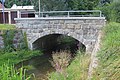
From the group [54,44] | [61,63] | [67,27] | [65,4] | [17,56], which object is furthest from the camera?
[65,4]

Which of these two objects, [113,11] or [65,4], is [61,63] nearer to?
[113,11]

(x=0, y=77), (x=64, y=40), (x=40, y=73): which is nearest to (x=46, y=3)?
(x=64, y=40)

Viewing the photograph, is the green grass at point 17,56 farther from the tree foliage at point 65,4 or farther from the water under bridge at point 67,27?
the tree foliage at point 65,4

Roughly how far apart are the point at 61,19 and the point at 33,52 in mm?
3214

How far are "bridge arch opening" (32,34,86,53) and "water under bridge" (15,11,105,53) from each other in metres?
0.66

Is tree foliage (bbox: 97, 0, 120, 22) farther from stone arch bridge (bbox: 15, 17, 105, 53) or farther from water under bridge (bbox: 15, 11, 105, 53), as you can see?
stone arch bridge (bbox: 15, 17, 105, 53)

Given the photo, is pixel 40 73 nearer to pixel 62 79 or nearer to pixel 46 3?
pixel 62 79

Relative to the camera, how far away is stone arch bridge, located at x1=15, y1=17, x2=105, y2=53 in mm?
17047

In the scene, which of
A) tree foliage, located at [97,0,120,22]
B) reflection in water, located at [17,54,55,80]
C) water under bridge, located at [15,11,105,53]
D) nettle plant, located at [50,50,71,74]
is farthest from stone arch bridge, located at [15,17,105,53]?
nettle plant, located at [50,50,71,74]

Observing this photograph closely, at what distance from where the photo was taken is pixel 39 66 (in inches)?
592

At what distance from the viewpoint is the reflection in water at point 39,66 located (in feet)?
41.9

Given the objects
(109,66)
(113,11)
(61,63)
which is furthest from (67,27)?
(109,66)

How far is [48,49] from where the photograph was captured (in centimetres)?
2180

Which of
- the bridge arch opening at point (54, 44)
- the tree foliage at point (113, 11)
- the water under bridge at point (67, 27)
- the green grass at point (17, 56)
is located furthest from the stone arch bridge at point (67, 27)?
the tree foliage at point (113, 11)
